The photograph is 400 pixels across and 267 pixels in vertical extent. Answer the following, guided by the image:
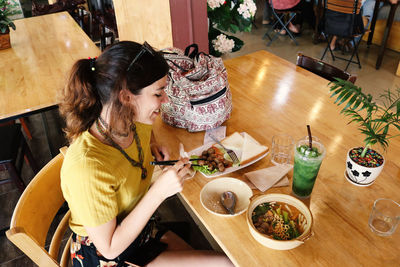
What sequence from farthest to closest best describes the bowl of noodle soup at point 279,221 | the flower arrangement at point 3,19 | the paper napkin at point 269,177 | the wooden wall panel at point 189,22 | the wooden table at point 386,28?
the wooden table at point 386,28 → the flower arrangement at point 3,19 → the wooden wall panel at point 189,22 → the paper napkin at point 269,177 → the bowl of noodle soup at point 279,221

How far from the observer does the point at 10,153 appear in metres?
1.91

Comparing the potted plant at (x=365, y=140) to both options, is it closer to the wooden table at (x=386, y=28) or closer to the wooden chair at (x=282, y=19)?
the wooden table at (x=386, y=28)

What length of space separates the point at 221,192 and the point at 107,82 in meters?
0.56

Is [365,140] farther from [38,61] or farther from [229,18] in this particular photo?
[38,61]

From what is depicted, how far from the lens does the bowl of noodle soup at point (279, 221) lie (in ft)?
2.93

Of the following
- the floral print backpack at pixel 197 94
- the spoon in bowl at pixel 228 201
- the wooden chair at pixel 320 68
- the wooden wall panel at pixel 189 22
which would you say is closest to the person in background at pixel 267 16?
the wooden wall panel at pixel 189 22

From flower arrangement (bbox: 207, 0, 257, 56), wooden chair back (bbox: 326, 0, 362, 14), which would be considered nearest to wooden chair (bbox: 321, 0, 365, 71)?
wooden chair back (bbox: 326, 0, 362, 14)

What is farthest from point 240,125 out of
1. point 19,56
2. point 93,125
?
point 19,56

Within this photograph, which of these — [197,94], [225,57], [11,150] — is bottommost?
[11,150]

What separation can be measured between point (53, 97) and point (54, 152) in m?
0.64

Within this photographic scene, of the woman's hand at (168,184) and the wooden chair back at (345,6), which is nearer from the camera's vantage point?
the woman's hand at (168,184)

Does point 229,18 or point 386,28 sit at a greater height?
point 229,18

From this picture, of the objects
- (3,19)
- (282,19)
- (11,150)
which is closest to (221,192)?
(11,150)

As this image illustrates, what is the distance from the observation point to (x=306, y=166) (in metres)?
1.04
